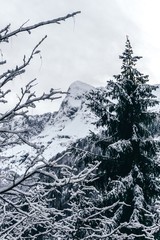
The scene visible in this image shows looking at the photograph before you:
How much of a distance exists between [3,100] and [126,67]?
8.86m

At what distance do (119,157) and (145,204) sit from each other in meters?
1.61

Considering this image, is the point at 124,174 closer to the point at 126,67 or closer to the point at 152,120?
the point at 152,120

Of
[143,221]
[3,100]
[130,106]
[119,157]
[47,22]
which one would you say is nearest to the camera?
[47,22]

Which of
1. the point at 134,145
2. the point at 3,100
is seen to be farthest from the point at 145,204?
the point at 3,100

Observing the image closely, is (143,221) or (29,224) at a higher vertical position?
(143,221)

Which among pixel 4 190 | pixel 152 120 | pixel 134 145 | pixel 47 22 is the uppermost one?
pixel 152 120

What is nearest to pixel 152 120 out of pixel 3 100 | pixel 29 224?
pixel 29 224

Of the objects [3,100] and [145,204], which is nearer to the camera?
[3,100]

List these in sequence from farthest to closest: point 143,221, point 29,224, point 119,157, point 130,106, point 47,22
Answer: point 130,106 → point 119,157 → point 143,221 → point 29,224 → point 47,22

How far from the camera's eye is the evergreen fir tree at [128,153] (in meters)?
9.41

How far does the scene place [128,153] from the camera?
1026 centimetres

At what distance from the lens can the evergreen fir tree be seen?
9406mm

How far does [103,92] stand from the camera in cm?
1116

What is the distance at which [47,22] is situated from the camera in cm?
254
